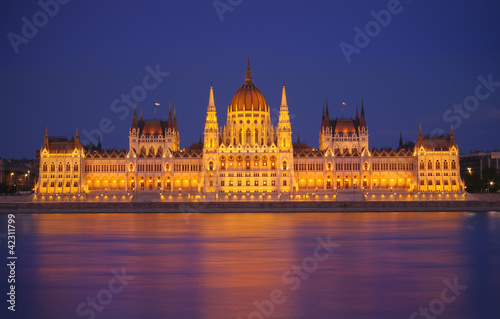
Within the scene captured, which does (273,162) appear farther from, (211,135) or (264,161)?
(211,135)

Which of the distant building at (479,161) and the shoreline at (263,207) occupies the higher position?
the distant building at (479,161)

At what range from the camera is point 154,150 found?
417 feet

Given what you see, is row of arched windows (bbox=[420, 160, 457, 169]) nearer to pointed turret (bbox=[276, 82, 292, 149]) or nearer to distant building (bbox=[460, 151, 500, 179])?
pointed turret (bbox=[276, 82, 292, 149])

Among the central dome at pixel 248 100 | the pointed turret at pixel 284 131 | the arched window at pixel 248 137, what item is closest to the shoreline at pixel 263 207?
the pointed turret at pixel 284 131

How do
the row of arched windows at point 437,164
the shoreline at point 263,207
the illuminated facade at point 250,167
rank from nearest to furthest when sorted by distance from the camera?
1. the shoreline at point 263,207
2. the illuminated facade at point 250,167
3. the row of arched windows at point 437,164

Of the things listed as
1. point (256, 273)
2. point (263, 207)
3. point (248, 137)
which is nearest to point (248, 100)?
point (248, 137)

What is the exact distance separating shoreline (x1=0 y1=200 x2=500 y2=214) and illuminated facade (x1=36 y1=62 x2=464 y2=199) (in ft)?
81.3

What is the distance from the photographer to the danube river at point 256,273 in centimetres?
2281

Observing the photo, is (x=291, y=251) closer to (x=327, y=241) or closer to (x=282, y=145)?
(x=327, y=241)

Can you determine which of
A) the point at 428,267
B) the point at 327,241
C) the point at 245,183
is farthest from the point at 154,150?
the point at 428,267

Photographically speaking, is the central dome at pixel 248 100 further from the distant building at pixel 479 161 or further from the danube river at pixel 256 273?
the danube river at pixel 256 273

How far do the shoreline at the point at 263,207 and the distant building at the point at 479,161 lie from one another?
68.1 m

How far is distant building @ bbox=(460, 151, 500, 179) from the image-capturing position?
6000 inches

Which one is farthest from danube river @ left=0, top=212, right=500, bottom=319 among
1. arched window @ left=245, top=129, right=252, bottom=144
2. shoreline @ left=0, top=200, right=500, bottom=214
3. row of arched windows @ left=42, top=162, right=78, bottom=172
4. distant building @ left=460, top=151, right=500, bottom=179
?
distant building @ left=460, top=151, right=500, bottom=179
